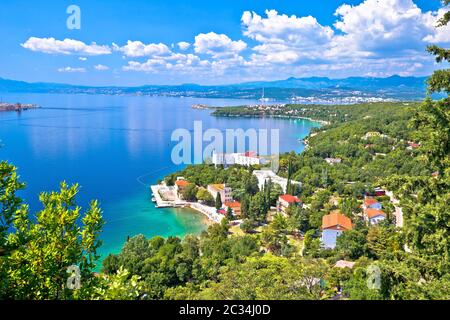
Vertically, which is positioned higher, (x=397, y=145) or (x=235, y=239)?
(x=397, y=145)

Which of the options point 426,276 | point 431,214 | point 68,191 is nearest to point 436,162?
point 431,214

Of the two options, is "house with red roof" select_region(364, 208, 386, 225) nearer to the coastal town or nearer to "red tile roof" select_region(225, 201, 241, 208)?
the coastal town

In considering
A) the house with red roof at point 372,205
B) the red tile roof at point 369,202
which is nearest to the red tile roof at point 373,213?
the house with red roof at point 372,205

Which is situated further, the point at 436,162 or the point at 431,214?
the point at 436,162

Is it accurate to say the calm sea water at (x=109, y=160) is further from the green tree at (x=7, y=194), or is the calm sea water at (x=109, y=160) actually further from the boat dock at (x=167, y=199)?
the green tree at (x=7, y=194)

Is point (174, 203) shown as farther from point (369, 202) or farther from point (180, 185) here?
point (369, 202)

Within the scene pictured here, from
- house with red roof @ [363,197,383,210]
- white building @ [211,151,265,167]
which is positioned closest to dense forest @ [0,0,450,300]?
house with red roof @ [363,197,383,210]
